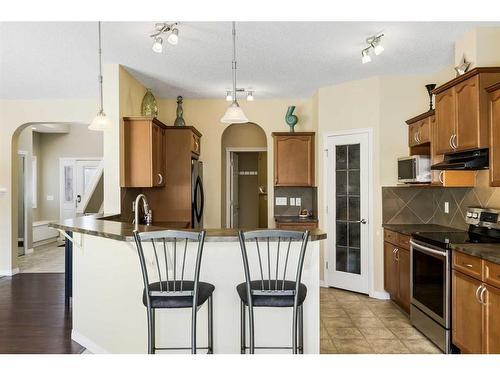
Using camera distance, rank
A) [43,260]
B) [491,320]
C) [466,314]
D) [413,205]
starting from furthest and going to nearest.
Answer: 1. [43,260]
2. [413,205]
3. [466,314]
4. [491,320]

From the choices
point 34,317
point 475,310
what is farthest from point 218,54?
point 34,317

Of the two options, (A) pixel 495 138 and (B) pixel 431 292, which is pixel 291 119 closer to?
(A) pixel 495 138

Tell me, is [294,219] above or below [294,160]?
below

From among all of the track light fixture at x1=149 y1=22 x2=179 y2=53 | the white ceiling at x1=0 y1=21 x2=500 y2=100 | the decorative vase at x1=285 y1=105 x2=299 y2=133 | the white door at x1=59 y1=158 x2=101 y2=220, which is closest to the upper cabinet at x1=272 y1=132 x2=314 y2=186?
the decorative vase at x1=285 y1=105 x2=299 y2=133

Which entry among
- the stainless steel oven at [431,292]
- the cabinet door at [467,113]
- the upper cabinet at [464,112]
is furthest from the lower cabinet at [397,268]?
the cabinet door at [467,113]

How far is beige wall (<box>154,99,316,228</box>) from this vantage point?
238 inches

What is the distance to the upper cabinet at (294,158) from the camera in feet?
18.7

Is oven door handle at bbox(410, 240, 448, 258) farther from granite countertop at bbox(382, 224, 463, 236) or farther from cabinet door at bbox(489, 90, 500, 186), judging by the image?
cabinet door at bbox(489, 90, 500, 186)

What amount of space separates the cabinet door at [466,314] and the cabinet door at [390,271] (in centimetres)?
131

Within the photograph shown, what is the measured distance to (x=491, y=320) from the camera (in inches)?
100

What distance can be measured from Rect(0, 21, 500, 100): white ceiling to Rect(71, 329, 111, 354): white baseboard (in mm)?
2655

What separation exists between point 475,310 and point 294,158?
341 centimetres
